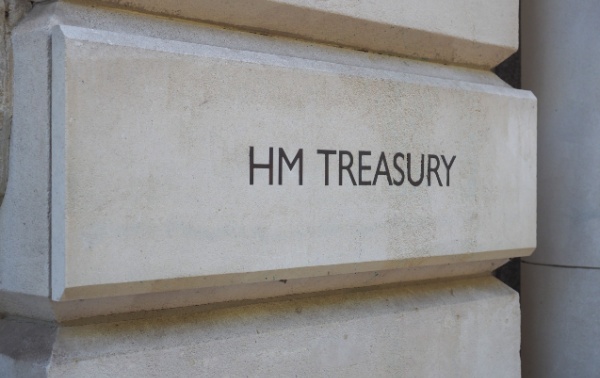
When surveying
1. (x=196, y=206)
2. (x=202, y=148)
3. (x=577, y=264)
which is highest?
(x=202, y=148)

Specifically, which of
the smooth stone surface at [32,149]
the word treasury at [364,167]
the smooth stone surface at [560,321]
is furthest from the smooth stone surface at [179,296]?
the smooth stone surface at [560,321]

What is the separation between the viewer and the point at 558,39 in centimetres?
424

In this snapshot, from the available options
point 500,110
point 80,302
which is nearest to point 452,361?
point 500,110

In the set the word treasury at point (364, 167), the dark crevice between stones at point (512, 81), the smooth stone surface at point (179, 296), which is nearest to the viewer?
the smooth stone surface at point (179, 296)

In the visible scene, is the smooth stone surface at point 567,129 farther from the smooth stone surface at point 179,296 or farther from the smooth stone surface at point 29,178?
the smooth stone surface at point 29,178

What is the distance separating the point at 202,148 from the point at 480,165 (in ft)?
5.06

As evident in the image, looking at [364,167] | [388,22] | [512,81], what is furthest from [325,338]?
[512,81]

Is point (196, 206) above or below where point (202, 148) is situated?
below

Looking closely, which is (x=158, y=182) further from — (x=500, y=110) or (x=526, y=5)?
(x=526, y=5)

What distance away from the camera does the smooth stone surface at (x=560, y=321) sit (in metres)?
4.13

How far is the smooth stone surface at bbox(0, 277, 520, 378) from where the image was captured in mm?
2527

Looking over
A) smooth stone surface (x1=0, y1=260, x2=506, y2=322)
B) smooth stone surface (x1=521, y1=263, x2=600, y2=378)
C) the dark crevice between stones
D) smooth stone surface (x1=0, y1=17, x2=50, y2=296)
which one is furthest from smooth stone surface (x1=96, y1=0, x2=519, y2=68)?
smooth stone surface (x1=521, y1=263, x2=600, y2=378)

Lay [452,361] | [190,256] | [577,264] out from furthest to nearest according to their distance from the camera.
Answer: [577,264] < [452,361] < [190,256]

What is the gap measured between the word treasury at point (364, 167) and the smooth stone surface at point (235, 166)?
0.7 inches
